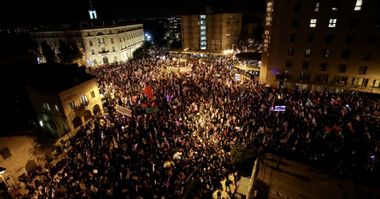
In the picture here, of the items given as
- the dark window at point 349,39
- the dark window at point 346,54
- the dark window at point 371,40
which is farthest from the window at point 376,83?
the dark window at point 349,39

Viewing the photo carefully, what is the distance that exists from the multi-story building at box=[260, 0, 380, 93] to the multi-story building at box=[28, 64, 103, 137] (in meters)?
23.4

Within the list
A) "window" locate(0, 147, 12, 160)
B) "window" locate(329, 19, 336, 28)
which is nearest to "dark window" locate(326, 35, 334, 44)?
"window" locate(329, 19, 336, 28)

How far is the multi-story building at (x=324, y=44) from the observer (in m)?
21.9

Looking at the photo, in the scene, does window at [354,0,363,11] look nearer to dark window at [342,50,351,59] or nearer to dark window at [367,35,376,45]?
dark window at [367,35,376,45]

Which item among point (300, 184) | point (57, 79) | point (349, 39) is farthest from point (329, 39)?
point (57, 79)

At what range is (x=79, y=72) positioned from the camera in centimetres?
2483

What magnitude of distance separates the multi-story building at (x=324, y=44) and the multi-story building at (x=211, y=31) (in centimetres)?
2808

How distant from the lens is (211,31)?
55.7 metres

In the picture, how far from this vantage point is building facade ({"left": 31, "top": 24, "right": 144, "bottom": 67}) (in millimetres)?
47156

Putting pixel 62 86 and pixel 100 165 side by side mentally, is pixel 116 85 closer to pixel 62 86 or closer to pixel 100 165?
pixel 62 86

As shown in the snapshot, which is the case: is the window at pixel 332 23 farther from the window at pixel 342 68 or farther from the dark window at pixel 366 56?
the window at pixel 342 68

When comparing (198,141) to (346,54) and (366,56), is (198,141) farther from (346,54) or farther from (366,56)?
(366,56)

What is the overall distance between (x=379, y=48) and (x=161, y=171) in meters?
25.4

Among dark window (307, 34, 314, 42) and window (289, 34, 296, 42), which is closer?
dark window (307, 34, 314, 42)
